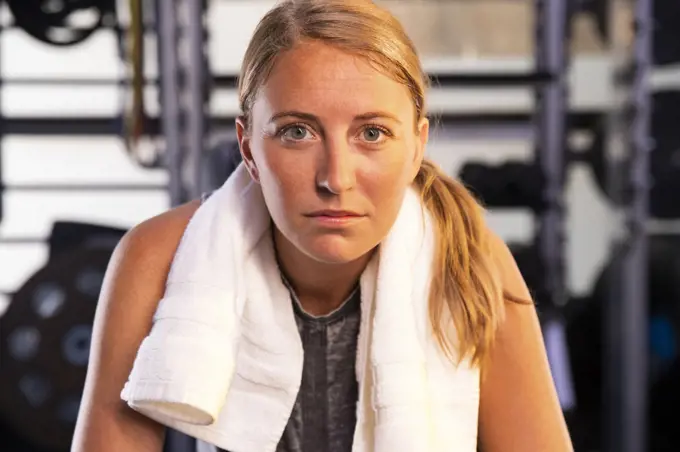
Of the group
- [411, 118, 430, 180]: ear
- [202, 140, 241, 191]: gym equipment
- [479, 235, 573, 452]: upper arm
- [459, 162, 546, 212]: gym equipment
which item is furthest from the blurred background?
[411, 118, 430, 180]: ear

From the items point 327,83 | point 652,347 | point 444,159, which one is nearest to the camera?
point 327,83

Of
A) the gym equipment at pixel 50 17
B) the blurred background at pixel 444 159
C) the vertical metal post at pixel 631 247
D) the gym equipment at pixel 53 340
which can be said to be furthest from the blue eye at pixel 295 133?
the vertical metal post at pixel 631 247

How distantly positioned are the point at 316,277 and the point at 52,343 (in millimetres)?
1158

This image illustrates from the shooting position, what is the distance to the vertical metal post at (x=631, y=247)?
→ 2.11m

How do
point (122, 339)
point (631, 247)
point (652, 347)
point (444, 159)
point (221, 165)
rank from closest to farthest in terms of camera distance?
point (122, 339), point (221, 165), point (631, 247), point (652, 347), point (444, 159)

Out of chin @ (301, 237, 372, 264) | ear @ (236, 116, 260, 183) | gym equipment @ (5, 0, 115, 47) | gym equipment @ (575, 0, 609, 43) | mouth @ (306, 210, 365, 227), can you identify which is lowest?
chin @ (301, 237, 372, 264)

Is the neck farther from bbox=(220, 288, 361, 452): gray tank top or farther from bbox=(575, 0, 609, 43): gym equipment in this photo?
bbox=(575, 0, 609, 43): gym equipment

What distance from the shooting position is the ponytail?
0.83 meters

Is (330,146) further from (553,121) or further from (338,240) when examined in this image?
(553,121)

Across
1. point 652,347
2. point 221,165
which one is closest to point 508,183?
point 652,347

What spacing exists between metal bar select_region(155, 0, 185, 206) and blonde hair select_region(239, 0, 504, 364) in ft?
4.00

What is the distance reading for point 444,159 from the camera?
2625mm

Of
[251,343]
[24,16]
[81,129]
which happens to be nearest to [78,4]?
[24,16]

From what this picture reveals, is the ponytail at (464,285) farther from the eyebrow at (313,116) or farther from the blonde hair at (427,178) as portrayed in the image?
the eyebrow at (313,116)
